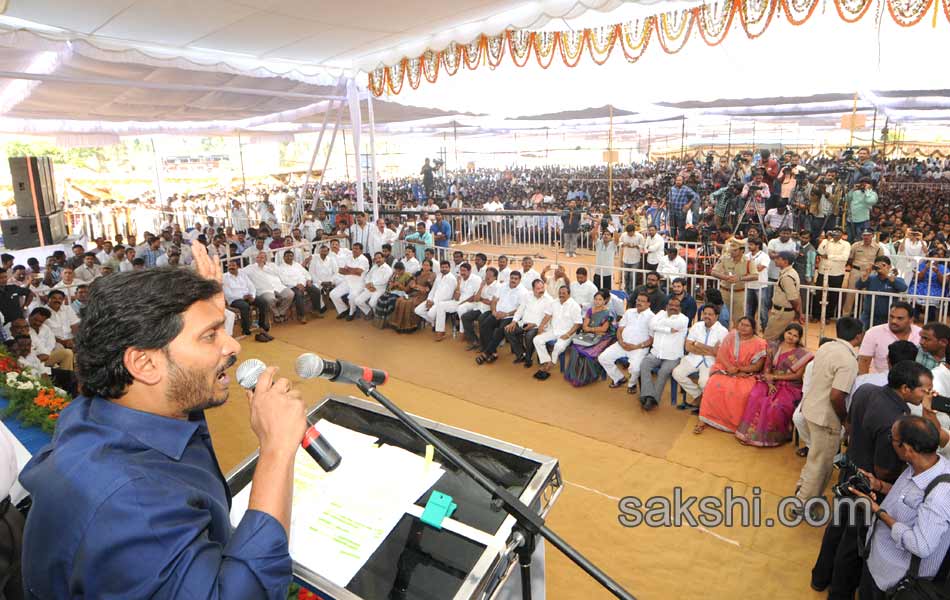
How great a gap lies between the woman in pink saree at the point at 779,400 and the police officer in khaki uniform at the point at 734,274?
5.64 feet

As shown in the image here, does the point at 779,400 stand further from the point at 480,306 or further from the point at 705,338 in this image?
the point at 480,306

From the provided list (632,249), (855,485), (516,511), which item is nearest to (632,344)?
(855,485)

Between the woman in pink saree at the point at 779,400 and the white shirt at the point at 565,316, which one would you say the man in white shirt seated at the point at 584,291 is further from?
the woman in pink saree at the point at 779,400

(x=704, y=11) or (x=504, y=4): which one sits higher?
(x=504, y=4)

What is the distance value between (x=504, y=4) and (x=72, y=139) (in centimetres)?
1322

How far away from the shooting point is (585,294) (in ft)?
23.3

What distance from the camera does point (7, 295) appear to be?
6.82 m

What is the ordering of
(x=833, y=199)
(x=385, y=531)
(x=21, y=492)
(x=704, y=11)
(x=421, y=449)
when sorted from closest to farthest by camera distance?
1. (x=385, y=531)
2. (x=421, y=449)
3. (x=21, y=492)
4. (x=704, y=11)
5. (x=833, y=199)

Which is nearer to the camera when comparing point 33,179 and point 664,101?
point 664,101

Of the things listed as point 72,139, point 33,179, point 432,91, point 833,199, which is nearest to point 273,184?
point 72,139

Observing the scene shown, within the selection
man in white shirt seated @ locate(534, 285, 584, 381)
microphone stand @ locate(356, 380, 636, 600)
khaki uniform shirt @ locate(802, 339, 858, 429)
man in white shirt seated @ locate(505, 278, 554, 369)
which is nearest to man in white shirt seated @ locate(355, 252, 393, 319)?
man in white shirt seated @ locate(505, 278, 554, 369)

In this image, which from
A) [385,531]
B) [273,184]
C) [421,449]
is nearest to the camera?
[385,531]

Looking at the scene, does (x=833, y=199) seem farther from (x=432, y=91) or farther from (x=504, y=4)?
(x=432, y=91)

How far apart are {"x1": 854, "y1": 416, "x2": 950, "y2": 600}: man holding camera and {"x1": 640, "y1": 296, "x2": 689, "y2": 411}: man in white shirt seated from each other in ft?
9.26
